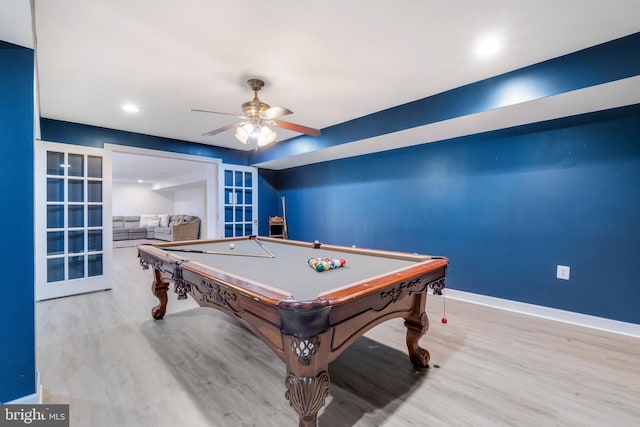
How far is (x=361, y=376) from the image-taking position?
177 cm

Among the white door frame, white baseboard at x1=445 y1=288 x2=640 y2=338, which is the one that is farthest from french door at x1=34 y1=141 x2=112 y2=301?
white baseboard at x1=445 y1=288 x2=640 y2=338

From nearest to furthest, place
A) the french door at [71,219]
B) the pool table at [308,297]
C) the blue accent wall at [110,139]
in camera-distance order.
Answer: the pool table at [308,297] → the french door at [71,219] → the blue accent wall at [110,139]

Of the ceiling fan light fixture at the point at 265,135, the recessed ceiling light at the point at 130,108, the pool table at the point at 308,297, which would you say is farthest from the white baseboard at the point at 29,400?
the recessed ceiling light at the point at 130,108

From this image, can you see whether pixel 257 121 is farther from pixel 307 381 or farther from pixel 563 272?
pixel 563 272

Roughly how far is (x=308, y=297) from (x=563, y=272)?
9.28ft

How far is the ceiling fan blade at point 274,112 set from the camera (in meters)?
2.26

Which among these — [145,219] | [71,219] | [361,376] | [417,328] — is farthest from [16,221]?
[145,219]

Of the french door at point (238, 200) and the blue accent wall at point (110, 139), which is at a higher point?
the blue accent wall at point (110, 139)

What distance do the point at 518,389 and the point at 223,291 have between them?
181 cm

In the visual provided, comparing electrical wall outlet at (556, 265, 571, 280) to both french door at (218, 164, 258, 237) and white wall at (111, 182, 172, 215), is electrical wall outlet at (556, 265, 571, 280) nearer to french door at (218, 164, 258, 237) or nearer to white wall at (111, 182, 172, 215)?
french door at (218, 164, 258, 237)

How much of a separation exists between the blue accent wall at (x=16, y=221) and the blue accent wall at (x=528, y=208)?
3.55 meters

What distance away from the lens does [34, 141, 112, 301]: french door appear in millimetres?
3225

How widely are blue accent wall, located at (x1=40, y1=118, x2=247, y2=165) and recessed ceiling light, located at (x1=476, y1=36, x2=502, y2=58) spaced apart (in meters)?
4.12

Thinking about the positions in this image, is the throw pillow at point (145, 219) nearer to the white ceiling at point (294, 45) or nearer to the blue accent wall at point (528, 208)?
the white ceiling at point (294, 45)
